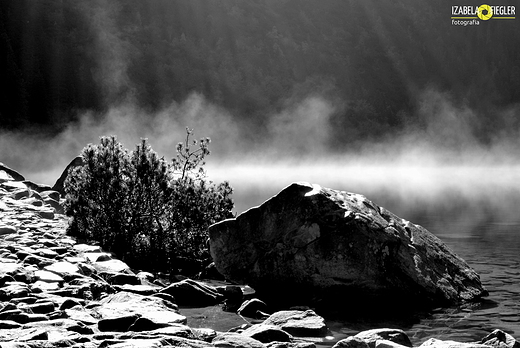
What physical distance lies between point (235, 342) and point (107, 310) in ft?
7.98

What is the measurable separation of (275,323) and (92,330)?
4186 mm

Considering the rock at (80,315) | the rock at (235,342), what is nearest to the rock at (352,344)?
the rock at (235,342)

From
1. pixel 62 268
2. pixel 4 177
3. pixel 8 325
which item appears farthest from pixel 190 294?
pixel 4 177

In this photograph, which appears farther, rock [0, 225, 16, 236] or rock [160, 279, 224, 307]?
rock [0, 225, 16, 236]

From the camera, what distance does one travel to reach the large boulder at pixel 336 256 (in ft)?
49.1

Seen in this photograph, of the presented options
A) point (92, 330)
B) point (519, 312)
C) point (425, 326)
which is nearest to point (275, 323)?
point (425, 326)

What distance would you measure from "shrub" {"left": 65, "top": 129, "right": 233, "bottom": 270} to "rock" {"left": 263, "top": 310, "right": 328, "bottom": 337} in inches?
294

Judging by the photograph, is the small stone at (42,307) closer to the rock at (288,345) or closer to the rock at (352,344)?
the rock at (288,345)

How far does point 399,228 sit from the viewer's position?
15820 mm

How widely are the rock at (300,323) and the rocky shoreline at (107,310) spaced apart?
2 cm

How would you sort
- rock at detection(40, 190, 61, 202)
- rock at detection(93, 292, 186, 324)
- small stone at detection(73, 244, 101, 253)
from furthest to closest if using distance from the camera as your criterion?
rock at detection(40, 190, 61, 202) → small stone at detection(73, 244, 101, 253) → rock at detection(93, 292, 186, 324)

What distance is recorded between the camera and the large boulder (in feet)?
49.1

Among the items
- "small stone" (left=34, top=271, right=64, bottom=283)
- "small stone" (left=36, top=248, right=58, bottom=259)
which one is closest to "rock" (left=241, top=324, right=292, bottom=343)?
"small stone" (left=34, top=271, right=64, bottom=283)

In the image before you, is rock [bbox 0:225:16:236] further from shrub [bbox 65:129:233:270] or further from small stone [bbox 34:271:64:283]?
small stone [bbox 34:271:64:283]
